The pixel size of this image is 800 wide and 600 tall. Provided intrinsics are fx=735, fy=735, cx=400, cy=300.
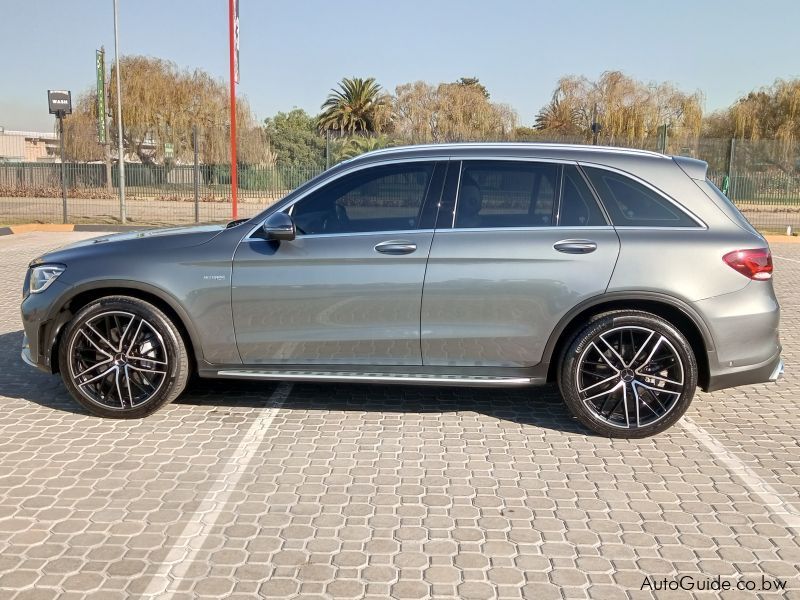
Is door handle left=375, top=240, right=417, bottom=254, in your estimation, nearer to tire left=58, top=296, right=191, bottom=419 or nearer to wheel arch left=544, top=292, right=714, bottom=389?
wheel arch left=544, top=292, right=714, bottom=389

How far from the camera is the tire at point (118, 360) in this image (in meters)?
4.92

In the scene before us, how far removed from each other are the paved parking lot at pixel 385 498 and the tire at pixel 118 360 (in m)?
0.16

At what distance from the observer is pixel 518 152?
4957 mm

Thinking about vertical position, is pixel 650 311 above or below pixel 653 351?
above

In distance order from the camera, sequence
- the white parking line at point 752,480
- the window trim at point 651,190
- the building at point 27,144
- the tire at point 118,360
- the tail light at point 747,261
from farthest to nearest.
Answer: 1. the building at point 27,144
2. the tire at point 118,360
3. the window trim at point 651,190
4. the tail light at point 747,261
5. the white parking line at point 752,480

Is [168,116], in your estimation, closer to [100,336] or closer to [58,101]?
[58,101]

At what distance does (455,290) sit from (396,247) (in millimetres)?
468

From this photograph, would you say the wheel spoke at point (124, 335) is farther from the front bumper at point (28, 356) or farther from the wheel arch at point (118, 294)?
the front bumper at point (28, 356)

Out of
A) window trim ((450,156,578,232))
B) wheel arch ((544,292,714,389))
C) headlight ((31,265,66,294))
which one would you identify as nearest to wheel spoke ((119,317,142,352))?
headlight ((31,265,66,294))

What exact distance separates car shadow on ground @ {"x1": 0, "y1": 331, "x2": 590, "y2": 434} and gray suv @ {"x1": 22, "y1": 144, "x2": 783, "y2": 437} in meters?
0.44

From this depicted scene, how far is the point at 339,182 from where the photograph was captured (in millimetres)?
4945

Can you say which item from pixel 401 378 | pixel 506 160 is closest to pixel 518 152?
pixel 506 160

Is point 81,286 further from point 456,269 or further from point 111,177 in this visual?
point 111,177

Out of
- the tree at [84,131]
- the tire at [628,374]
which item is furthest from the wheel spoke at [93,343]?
the tree at [84,131]
